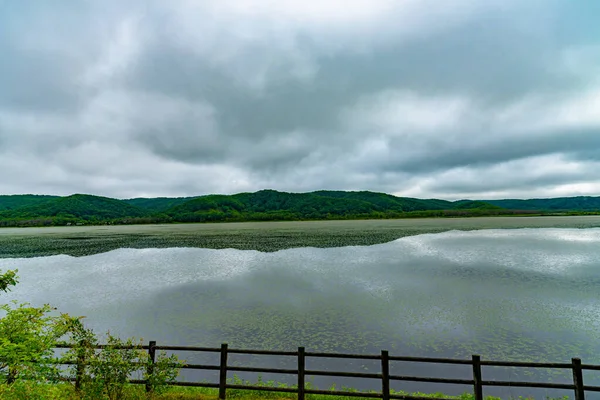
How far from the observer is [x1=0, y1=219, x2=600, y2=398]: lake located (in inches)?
762

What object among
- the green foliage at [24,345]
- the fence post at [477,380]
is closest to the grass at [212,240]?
the fence post at [477,380]

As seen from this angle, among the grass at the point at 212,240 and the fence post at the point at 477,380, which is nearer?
the fence post at the point at 477,380

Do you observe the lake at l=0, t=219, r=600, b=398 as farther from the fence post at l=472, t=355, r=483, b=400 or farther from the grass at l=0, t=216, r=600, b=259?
the grass at l=0, t=216, r=600, b=259

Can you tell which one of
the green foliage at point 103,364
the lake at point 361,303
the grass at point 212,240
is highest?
the green foliage at point 103,364

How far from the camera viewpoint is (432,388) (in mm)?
14805

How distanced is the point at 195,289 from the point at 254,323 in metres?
15.0

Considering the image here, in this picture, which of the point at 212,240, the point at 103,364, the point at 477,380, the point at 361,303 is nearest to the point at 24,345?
the point at 103,364

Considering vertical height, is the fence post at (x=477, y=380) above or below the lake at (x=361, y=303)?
above

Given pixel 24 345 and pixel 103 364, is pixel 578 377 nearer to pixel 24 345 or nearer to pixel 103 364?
pixel 103 364

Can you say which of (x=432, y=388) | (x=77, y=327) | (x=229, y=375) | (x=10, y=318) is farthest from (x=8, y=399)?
(x=432, y=388)

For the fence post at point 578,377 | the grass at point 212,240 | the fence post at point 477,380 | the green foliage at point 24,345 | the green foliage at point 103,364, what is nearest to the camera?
the green foliage at point 24,345

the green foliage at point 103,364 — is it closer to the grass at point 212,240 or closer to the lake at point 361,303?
the lake at point 361,303

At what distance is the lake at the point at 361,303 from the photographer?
19344mm

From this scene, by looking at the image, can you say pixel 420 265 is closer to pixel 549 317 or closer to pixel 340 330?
pixel 549 317
